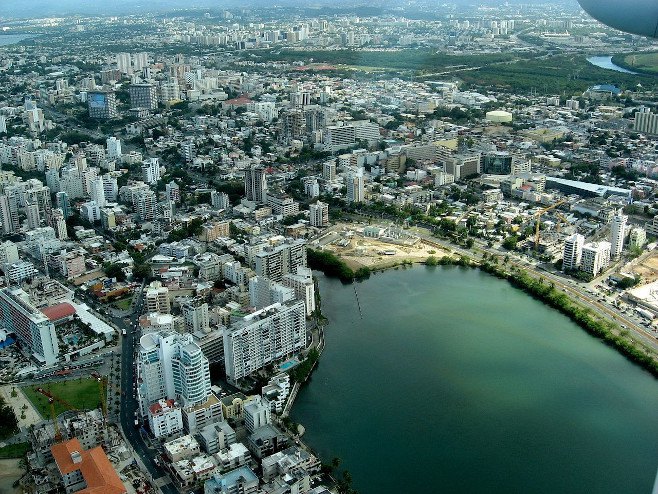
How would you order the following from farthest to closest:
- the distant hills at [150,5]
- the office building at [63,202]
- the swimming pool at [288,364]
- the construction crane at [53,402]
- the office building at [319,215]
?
the distant hills at [150,5] < the office building at [63,202] < the office building at [319,215] < the swimming pool at [288,364] < the construction crane at [53,402]

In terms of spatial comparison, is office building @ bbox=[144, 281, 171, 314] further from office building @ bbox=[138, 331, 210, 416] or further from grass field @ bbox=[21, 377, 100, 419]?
office building @ bbox=[138, 331, 210, 416]

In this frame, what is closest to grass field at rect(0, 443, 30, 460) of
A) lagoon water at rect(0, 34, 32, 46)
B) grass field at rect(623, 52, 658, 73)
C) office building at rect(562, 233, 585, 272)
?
office building at rect(562, 233, 585, 272)

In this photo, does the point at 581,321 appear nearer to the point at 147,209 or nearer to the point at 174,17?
the point at 147,209

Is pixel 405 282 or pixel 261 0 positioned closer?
pixel 405 282

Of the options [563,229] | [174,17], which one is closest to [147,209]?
[563,229]

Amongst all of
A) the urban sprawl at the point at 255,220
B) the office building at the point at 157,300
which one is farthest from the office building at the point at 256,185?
the office building at the point at 157,300

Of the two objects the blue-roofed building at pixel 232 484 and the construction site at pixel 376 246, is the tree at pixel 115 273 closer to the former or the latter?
the construction site at pixel 376 246

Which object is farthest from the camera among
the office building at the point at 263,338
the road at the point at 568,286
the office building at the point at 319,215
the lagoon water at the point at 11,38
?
the lagoon water at the point at 11,38
